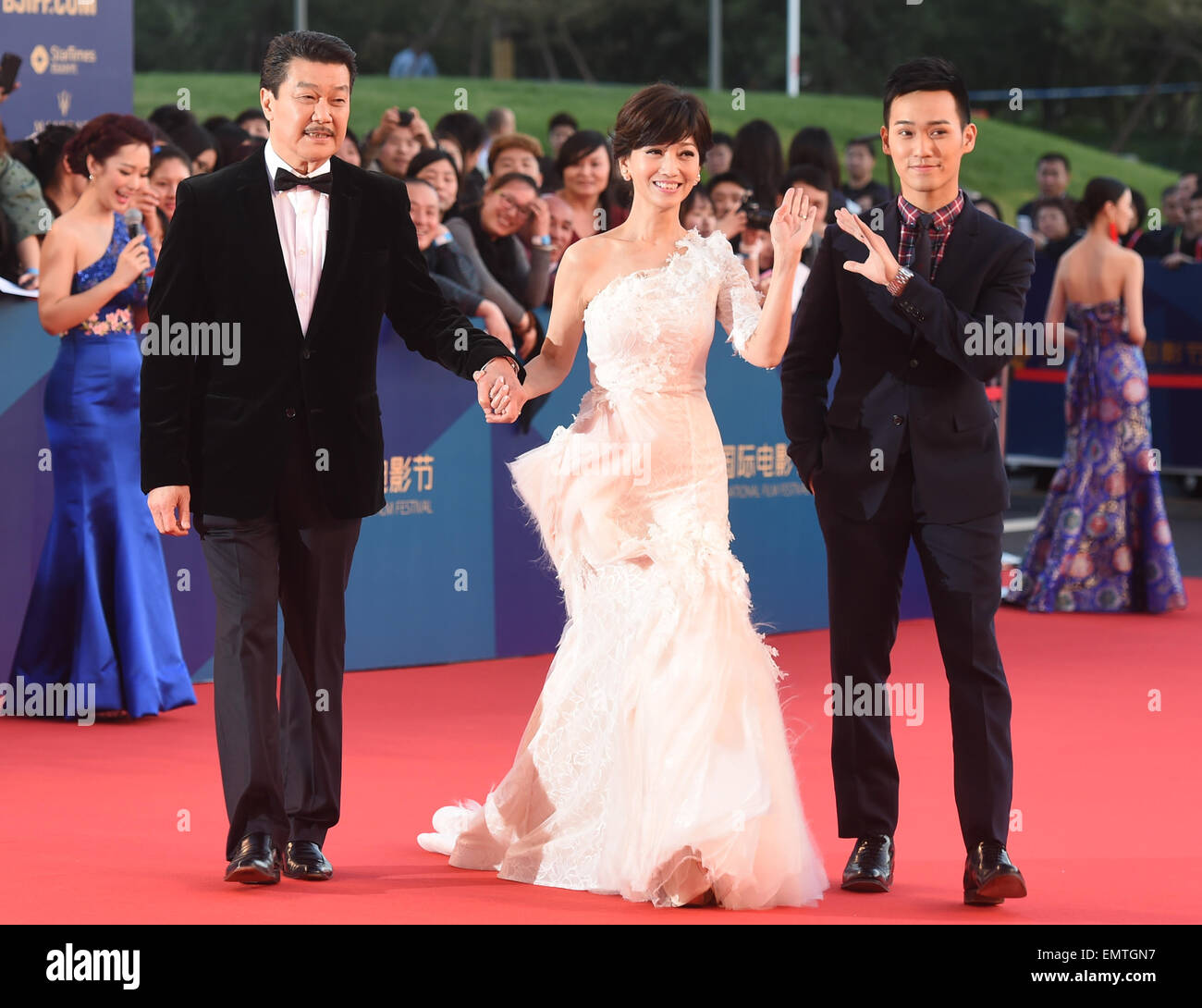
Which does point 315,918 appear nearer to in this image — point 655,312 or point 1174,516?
point 655,312

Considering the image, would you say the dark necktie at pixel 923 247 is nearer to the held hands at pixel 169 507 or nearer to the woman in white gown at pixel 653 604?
the woman in white gown at pixel 653 604

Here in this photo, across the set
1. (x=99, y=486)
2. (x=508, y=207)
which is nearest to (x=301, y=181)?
(x=99, y=486)

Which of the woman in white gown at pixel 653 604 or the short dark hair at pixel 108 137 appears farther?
the short dark hair at pixel 108 137

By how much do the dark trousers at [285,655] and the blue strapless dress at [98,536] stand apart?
2.36 m

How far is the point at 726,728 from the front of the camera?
172 inches

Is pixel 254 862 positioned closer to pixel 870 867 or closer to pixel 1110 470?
pixel 870 867

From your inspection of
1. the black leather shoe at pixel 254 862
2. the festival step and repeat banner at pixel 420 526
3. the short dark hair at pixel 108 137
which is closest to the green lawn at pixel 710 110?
the festival step and repeat banner at pixel 420 526

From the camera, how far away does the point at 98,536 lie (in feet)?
22.1

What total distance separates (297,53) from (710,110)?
18.4 m

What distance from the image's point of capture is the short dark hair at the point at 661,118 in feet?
14.6

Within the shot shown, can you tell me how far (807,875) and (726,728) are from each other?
378 millimetres

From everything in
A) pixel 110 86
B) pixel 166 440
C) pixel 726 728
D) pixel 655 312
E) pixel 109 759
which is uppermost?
pixel 110 86

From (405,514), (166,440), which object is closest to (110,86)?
(405,514)

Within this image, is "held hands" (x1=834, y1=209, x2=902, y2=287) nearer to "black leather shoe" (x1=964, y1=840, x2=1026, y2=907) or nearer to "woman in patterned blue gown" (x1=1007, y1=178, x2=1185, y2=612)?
"black leather shoe" (x1=964, y1=840, x2=1026, y2=907)
